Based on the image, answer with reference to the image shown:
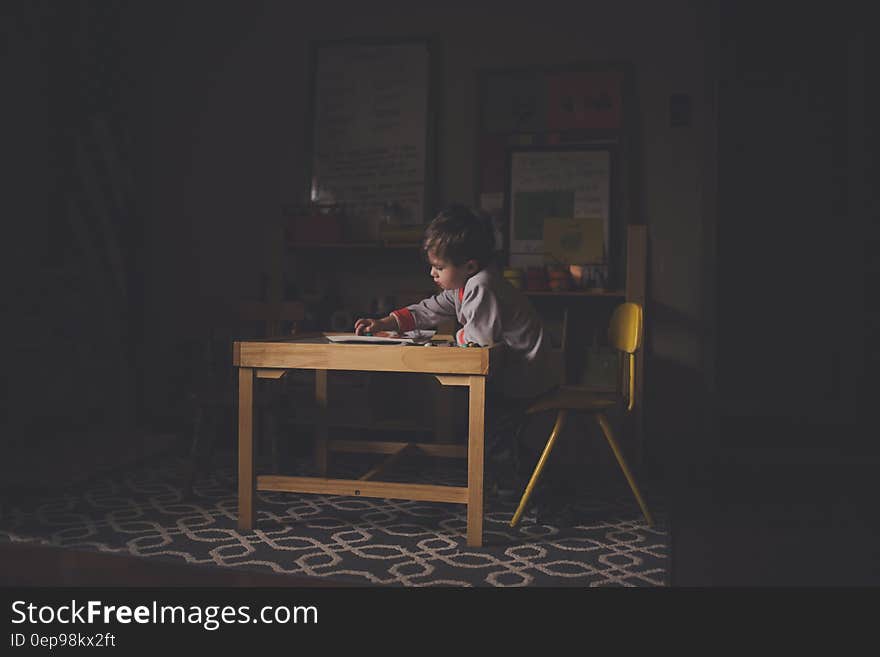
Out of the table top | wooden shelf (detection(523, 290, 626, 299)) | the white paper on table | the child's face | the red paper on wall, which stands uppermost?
the red paper on wall

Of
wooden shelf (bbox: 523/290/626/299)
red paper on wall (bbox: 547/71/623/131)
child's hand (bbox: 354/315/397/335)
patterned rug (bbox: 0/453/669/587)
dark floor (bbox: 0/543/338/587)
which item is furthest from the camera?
red paper on wall (bbox: 547/71/623/131)

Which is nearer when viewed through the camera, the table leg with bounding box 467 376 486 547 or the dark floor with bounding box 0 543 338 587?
the dark floor with bounding box 0 543 338 587

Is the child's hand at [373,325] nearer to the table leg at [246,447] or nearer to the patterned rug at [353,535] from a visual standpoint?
the table leg at [246,447]

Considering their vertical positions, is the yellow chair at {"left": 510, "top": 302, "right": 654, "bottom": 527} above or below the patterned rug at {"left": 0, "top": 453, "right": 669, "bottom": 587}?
above

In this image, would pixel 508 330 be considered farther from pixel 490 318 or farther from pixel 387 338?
pixel 387 338

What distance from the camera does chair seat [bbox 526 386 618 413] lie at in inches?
101

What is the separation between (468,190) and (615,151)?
723mm

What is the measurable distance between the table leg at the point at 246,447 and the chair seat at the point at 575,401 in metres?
0.87

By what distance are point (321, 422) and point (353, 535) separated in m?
0.75

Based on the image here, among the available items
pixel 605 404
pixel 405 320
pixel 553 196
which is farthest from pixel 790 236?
pixel 405 320

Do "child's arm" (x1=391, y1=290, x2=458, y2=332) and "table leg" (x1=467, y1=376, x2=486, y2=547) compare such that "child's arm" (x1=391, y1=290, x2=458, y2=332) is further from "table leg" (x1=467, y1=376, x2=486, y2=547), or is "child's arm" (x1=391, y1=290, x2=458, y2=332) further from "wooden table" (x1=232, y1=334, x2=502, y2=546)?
"table leg" (x1=467, y1=376, x2=486, y2=547)

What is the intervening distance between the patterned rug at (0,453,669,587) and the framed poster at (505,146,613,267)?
1.24 metres

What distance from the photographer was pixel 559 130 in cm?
384

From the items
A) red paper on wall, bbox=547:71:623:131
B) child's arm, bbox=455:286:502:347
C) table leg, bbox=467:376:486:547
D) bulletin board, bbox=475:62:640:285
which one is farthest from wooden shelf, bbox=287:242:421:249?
table leg, bbox=467:376:486:547
